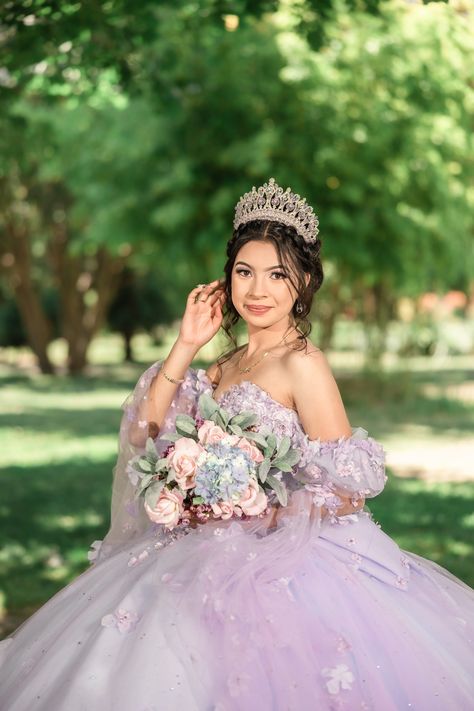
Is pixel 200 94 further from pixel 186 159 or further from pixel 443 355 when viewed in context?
pixel 443 355

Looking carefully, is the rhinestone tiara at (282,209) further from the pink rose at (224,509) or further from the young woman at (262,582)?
the pink rose at (224,509)

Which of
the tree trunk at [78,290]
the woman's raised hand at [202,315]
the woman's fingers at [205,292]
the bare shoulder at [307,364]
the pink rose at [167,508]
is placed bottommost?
the tree trunk at [78,290]

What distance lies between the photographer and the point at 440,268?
1836 cm

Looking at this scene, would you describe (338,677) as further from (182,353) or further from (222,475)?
(182,353)

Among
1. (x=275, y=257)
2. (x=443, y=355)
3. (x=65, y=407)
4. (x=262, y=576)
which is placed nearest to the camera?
(x=262, y=576)

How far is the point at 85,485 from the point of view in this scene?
11594 millimetres

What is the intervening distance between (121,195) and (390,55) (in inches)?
189

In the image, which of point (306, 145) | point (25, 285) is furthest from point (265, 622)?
point (25, 285)

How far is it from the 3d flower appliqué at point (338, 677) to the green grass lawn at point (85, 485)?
3.53 m

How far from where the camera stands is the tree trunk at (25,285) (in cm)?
2961

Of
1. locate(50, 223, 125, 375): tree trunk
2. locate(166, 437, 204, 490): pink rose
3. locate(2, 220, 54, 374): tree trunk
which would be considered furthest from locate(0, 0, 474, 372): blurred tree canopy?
locate(50, 223, 125, 375): tree trunk

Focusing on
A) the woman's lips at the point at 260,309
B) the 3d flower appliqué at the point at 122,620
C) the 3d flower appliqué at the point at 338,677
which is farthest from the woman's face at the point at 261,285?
the 3d flower appliqué at the point at 338,677

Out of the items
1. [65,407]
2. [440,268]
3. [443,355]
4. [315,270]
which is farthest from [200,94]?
[443,355]

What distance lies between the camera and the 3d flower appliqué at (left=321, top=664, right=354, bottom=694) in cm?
322
